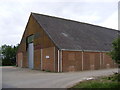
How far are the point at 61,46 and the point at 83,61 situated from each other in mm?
4019

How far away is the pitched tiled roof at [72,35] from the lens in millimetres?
27995

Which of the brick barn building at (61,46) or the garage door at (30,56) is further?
the garage door at (30,56)

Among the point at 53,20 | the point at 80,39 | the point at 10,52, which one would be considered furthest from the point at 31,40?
the point at 10,52

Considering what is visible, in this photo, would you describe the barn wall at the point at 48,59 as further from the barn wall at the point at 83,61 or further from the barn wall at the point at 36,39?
the barn wall at the point at 83,61

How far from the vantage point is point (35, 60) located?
31781 millimetres

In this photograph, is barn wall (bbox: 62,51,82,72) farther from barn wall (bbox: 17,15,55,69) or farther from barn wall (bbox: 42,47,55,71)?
barn wall (bbox: 17,15,55,69)

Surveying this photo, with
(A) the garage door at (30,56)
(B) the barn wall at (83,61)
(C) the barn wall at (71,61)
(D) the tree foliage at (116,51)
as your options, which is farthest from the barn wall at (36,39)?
(D) the tree foliage at (116,51)

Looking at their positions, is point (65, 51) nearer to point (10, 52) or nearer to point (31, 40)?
point (31, 40)

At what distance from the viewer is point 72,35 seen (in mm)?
31109

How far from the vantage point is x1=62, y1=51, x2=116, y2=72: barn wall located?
2630 cm

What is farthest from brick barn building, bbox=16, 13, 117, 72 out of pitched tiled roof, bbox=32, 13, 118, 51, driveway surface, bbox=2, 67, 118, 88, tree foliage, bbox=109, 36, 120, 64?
tree foliage, bbox=109, 36, 120, 64

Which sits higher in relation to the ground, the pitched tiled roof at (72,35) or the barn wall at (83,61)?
the pitched tiled roof at (72,35)

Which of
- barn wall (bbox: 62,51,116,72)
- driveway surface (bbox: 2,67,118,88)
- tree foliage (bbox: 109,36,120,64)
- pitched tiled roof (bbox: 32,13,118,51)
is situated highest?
pitched tiled roof (bbox: 32,13,118,51)

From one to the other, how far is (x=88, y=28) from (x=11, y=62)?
24.4 m
